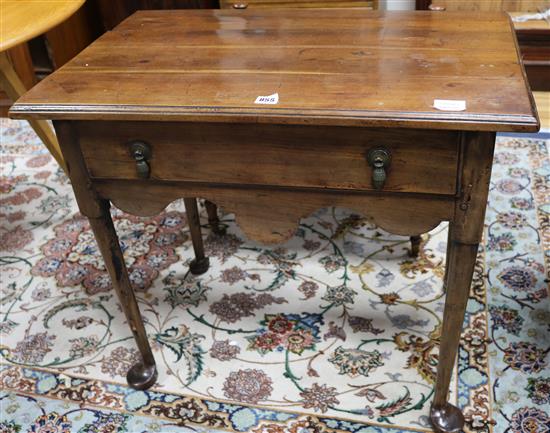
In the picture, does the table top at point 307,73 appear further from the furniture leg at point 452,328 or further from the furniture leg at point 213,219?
the furniture leg at point 213,219

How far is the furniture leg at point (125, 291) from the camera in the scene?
1.15m

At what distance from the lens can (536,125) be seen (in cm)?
81

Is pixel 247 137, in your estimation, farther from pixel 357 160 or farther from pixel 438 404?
pixel 438 404

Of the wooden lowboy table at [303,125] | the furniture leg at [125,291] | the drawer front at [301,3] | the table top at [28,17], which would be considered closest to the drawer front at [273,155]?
the wooden lowboy table at [303,125]

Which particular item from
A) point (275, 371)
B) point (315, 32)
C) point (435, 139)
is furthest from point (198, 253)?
point (435, 139)

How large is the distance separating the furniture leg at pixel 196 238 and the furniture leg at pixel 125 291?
35 centimetres

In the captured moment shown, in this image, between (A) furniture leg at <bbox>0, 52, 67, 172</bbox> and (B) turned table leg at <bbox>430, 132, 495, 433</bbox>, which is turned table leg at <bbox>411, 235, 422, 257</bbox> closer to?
(B) turned table leg at <bbox>430, 132, 495, 433</bbox>

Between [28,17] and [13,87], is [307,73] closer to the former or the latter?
[28,17]

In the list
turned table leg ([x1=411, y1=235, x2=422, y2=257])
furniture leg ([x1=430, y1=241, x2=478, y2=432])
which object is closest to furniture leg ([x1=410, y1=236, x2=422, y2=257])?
turned table leg ([x1=411, y1=235, x2=422, y2=257])

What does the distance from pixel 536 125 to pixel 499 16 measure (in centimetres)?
52

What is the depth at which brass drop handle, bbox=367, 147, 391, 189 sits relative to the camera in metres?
0.91

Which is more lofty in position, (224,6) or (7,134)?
(224,6)

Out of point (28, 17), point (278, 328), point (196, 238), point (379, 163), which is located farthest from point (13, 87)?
point (379, 163)

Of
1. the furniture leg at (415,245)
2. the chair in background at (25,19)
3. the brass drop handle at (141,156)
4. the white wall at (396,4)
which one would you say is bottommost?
the furniture leg at (415,245)
